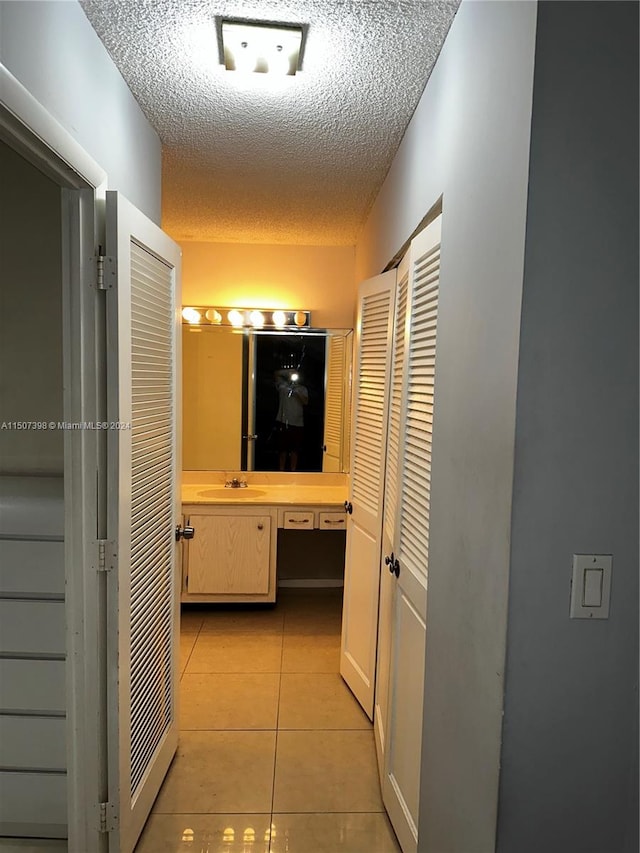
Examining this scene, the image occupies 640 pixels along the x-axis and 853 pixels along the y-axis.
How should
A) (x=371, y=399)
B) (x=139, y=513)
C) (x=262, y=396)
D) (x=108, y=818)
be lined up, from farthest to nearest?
(x=262, y=396)
(x=371, y=399)
(x=139, y=513)
(x=108, y=818)

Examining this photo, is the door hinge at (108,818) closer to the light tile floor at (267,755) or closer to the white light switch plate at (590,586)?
the light tile floor at (267,755)

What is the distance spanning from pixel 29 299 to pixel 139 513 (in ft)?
3.08

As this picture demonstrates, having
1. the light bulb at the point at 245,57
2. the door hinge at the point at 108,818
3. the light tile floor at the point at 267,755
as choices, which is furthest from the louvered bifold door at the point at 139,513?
the light bulb at the point at 245,57

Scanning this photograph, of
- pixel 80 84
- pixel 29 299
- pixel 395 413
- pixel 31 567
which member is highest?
pixel 80 84

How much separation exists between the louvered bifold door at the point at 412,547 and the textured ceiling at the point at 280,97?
1.67 ft

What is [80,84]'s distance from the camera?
1563 mm

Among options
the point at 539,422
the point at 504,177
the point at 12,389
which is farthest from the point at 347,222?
the point at 539,422

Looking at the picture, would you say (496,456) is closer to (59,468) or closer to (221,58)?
(221,58)

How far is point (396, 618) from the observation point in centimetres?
217

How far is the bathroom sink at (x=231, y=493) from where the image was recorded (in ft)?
13.2

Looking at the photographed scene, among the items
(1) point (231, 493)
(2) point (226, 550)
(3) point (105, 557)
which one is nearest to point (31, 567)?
(3) point (105, 557)

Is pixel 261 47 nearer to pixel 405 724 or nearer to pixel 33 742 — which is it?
pixel 405 724

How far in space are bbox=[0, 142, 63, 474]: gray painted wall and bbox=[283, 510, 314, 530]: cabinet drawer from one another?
1.86 meters

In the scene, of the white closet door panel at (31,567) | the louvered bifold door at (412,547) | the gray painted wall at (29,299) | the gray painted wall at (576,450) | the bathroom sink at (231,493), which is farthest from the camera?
the bathroom sink at (231,493)
